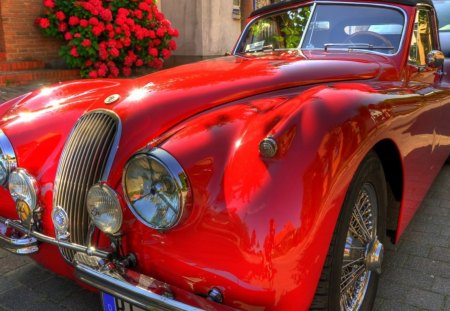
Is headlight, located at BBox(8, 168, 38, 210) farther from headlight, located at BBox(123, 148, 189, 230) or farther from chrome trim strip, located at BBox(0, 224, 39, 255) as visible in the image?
headlight, located at BBox(123, 148, 189, 230)

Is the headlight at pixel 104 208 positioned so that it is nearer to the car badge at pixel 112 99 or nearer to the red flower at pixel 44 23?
the car badge at pixel 112 99

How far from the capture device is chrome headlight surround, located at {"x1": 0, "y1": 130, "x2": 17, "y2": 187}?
2117 millimetres

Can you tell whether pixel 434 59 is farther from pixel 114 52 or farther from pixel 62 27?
pixel 62 27

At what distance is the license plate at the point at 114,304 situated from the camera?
5.30 feet

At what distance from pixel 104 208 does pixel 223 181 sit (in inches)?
18.8

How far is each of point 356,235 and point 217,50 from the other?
9.25 m

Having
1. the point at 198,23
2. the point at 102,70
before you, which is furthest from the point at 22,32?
the point at 198,23

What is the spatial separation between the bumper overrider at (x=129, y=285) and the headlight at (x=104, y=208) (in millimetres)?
101

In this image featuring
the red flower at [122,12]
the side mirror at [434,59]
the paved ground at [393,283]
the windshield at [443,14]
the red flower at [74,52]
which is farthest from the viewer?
the red flower at [122,12]

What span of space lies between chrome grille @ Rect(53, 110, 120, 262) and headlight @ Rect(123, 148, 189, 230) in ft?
0.79

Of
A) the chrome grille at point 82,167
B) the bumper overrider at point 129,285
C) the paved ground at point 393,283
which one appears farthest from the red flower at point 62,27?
the bumper overrider at point 129,285

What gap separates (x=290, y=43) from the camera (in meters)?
3.22

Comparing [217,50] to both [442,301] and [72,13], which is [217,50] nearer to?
[72,13]

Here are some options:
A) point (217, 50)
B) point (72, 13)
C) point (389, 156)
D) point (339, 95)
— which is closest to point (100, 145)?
point (339, 95)
